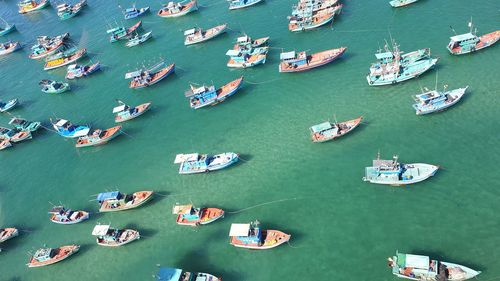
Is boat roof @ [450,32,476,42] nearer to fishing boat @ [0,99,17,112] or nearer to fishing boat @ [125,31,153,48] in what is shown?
fishing boat @ [125,31,153,48]

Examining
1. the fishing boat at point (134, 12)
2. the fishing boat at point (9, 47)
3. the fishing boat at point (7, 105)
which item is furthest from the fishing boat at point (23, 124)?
the fishing boat at point (134, 12)

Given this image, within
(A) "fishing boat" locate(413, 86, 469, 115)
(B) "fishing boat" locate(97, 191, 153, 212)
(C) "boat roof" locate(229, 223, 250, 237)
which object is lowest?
(C) "boat roof" locate(229, 223, 250, 237)

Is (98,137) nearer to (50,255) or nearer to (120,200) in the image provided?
(120,200)

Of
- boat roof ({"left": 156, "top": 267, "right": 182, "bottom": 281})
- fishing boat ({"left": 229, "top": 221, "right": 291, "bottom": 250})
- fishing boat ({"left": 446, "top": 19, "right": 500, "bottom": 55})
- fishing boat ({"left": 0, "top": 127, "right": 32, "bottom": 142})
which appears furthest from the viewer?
fishing boat ({"left": 0, "top": 127, "right": 32, "bottom": 142})

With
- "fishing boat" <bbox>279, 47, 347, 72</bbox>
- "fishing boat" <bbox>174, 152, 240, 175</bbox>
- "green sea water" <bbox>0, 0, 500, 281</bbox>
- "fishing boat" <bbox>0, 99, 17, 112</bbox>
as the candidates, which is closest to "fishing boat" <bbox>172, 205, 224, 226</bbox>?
"green sea water" <bbox>0, 0, 500, 281</bbox>

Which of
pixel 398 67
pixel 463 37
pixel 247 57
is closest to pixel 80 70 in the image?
pixel 247 57

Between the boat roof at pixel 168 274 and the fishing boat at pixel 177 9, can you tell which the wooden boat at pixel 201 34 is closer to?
the fishing boat at pixel 177 9

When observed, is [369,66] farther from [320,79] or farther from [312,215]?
[312,215]

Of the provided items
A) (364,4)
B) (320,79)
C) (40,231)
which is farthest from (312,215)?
(364,4)

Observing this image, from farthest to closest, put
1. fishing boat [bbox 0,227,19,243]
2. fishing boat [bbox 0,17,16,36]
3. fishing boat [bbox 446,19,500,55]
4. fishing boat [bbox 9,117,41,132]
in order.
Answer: fishing boat [bbox 0,17,16,36]
fishing boat [bbox 9,117,41,132]
fishing boat [bbox 446,19,500,55]
fishing boat [bbox 0,227,19,243]
